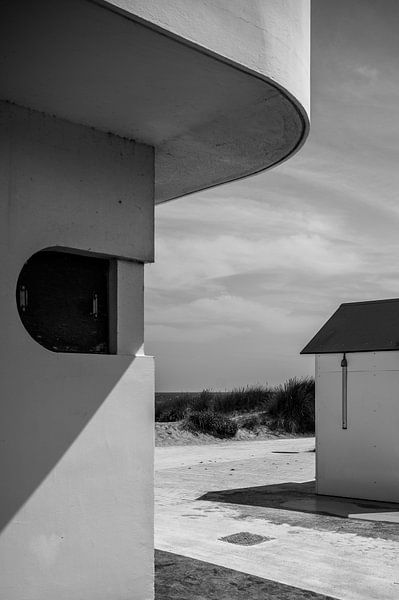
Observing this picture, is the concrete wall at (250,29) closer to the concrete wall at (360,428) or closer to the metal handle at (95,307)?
the metal handle at (95,307)

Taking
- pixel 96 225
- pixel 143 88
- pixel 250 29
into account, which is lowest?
pixel 96 225

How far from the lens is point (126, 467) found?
5184 millimetres

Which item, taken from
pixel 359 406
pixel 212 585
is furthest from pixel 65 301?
pixel 359 406

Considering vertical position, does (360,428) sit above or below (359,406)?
below

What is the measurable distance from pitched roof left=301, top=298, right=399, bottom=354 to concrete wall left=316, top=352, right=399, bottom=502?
134 millimetres

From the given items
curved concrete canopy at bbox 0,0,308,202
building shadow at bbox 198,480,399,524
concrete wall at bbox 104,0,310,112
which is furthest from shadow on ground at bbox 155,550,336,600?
concrete wall at bbox 104,0,310,112

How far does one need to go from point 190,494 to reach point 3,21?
8.52 meters

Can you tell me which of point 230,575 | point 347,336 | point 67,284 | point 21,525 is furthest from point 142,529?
point 347,336

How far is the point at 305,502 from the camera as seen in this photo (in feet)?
33.6

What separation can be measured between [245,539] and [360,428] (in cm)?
348

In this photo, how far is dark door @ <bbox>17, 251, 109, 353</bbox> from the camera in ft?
16.1

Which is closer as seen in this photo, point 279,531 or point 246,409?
point 279,531

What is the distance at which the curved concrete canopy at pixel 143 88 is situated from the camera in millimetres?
3809

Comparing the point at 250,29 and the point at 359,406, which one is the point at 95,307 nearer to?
the point at 250,29
